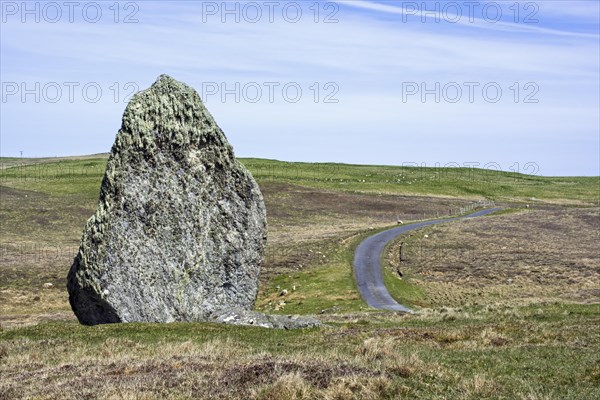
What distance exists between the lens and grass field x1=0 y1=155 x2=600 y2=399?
18109 millimetres

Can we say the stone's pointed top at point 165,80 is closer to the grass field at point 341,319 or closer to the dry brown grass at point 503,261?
the grass field at point 341,319

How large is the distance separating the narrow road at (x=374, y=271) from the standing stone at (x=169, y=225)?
19.0 m

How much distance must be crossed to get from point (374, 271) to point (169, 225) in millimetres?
35931

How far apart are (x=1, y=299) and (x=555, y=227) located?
75.5 metres

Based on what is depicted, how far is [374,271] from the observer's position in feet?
229

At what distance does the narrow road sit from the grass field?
50.9 inches

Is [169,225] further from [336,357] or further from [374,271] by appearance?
[374,271]

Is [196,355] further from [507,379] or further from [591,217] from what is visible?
[591,217]

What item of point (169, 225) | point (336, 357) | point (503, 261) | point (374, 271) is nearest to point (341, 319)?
point (169, 225)

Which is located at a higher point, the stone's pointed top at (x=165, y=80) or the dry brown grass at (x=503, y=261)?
the stone's pointed top at (x=165, y=80)

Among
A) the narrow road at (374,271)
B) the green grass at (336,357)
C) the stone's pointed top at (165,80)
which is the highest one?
the stone's pointed top at (165,80)

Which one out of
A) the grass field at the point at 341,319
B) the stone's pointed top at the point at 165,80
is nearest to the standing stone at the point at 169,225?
the stone's pointed top at the point at 165,80

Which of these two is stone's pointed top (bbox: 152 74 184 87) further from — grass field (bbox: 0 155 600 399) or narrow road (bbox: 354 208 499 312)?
narrow road (bbox: 354 208 499 312)

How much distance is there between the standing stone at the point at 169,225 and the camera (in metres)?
35.7
